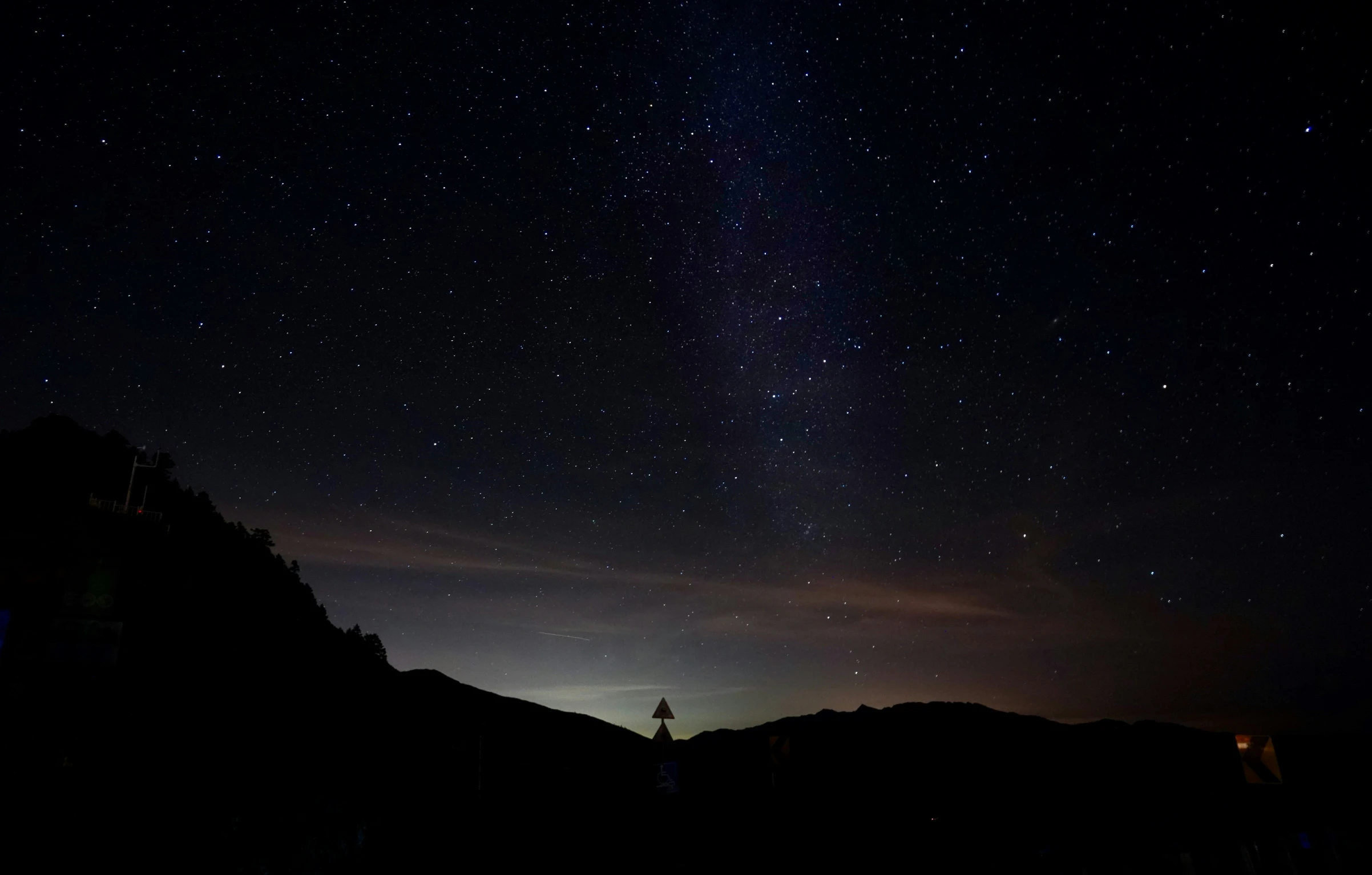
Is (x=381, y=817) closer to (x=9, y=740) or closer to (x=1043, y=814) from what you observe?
(x=9, y=740)

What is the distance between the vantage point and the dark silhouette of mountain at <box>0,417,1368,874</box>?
770 cm

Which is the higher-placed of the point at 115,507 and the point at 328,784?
the point at 115,507

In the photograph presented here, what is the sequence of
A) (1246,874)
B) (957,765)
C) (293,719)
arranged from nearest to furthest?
(1246,874)
(293,719)
(957,765)

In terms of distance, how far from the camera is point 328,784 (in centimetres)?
1650

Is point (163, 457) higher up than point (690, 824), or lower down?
higher up

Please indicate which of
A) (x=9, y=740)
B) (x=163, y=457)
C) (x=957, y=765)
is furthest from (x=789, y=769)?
(x=957, y=765)

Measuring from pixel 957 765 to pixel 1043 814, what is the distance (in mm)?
47776

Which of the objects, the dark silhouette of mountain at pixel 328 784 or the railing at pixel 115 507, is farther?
the railing at pixel 115 507

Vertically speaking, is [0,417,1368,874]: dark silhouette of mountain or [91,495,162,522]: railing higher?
[91,495,162,522]: railing

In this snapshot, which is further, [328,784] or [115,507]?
[328,784]

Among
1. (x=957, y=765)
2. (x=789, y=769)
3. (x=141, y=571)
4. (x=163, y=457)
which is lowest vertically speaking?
(x=957, y=765)

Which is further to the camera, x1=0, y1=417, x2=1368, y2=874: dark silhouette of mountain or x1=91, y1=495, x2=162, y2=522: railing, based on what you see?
x1=91, y1=495, x2=162, y2=522: railing

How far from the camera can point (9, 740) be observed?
41.3 feet

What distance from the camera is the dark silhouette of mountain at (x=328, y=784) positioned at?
770 cm
